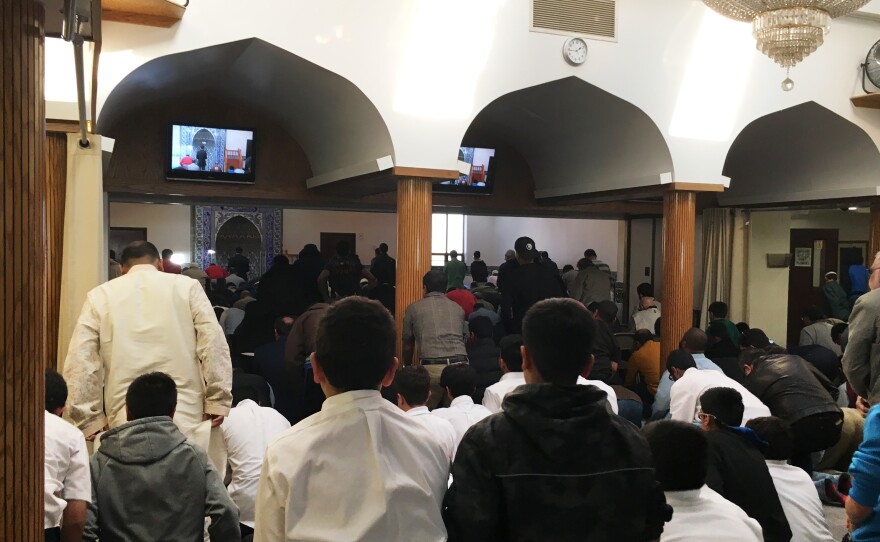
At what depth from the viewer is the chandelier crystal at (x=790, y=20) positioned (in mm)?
4465

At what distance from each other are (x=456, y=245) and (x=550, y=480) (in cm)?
1556

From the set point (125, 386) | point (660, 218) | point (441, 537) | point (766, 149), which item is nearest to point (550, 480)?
point (441, 537)

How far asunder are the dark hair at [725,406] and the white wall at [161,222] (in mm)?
12488

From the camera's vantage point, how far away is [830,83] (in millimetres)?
7051

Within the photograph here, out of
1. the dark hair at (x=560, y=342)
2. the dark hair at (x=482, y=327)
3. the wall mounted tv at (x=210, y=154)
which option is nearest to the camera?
the dark hair at (x=560, y=342)

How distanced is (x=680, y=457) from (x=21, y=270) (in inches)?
61.9

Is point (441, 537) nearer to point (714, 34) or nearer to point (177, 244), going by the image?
point (714, 34)

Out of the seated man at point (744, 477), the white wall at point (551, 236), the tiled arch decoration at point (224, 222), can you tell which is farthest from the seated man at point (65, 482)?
the tiled arch decoration at point (224, 222)

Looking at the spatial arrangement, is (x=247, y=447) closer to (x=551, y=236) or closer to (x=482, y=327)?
(x=482, y=327)

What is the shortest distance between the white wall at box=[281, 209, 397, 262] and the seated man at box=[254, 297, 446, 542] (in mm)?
13359

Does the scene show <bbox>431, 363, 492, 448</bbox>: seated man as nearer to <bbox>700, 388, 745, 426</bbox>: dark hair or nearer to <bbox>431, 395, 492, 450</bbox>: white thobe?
<bbox>431, 395, 492, 450</bbox>: white thobe

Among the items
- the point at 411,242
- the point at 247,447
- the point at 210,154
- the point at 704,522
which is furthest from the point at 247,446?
the point at 210,154

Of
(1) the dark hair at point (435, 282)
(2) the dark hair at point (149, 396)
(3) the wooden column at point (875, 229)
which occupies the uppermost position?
(3) the wooden column at point (875, 229)

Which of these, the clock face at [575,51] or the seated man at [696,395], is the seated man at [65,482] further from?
the clock face at [575,51]
